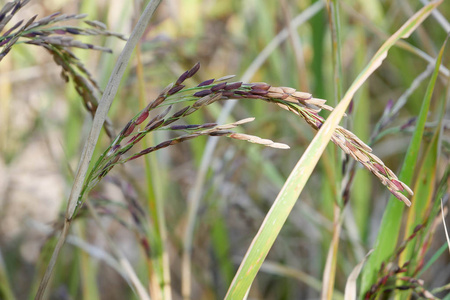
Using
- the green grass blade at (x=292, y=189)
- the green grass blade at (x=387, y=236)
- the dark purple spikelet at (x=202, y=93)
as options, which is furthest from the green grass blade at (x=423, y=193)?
the dark purple spikelet at (x=202, y=93)

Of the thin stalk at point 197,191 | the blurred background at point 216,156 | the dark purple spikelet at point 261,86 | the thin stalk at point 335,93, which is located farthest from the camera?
the blurred background at point 216,156

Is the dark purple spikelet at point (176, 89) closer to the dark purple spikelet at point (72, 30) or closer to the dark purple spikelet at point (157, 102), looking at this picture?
the dark purple spikelet at point (157, 102)

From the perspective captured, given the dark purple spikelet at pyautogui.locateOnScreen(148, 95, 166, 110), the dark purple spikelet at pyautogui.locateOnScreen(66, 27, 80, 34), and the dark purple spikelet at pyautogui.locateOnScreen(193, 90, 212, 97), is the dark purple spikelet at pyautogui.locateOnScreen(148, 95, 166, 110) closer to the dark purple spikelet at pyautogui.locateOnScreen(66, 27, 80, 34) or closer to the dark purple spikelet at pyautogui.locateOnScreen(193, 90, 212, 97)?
the dark purple spikelet at pyautogui.locateOnScreen(193, 90, 212, 97)

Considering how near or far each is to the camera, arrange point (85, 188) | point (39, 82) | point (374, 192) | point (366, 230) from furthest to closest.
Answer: point (39, 82) < point (374, 192) < point (366, 230) < point (85, 188)

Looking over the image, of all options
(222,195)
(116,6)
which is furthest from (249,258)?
(116,6)

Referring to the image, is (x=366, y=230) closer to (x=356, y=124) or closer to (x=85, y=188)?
(x=356, y=124)

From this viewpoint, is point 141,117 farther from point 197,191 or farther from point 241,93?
point 197,191
